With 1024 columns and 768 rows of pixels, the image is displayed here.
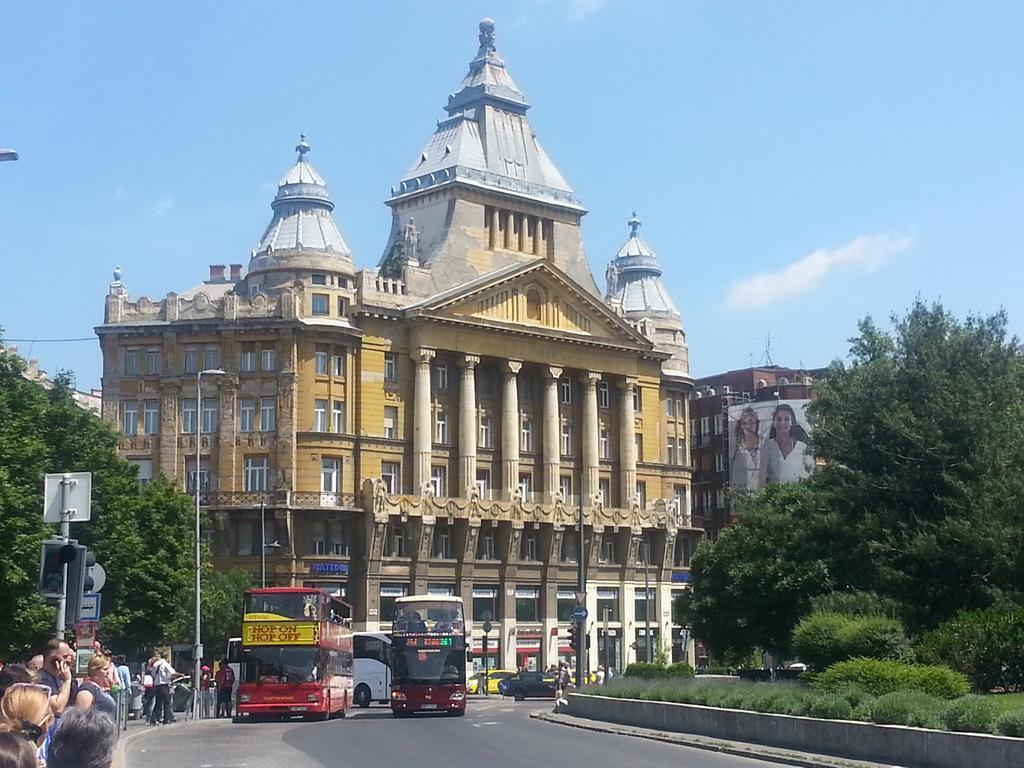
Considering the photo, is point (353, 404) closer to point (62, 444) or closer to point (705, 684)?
point (62, 444)

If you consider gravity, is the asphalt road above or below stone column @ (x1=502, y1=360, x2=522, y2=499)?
below

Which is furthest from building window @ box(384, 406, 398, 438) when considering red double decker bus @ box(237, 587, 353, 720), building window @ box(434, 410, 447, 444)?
red double decker bus @ box(237, 587, 353, 720)

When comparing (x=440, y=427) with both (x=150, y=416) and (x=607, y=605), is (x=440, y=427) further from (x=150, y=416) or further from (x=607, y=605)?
(x=150, y=416)

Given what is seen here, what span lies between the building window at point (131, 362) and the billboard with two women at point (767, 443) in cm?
4703

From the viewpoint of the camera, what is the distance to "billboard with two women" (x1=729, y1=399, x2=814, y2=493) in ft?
366

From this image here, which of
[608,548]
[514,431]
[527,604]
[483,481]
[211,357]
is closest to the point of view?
[211,357]

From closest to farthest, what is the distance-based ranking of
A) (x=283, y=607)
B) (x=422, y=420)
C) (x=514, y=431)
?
(x=283, y=607) < (x=422, y=420) < (x=514, y=431)

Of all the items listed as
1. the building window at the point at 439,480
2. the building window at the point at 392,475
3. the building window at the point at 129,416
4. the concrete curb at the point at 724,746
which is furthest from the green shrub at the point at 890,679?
the building window at the point at 129,416

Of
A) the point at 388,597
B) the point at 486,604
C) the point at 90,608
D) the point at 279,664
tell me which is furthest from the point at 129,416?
the point at 90,608

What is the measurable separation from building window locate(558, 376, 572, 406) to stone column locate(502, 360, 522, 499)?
4379mm

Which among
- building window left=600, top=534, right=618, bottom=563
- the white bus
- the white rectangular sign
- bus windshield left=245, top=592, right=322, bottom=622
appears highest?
building window left=600, top=534, right=618, bottom=563

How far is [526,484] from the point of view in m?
88.7

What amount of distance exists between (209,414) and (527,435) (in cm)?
1865

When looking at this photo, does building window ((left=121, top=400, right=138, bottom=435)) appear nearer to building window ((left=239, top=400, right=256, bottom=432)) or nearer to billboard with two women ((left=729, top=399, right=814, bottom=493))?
building window ((left=239, top=400, right=256, bottom=432))
